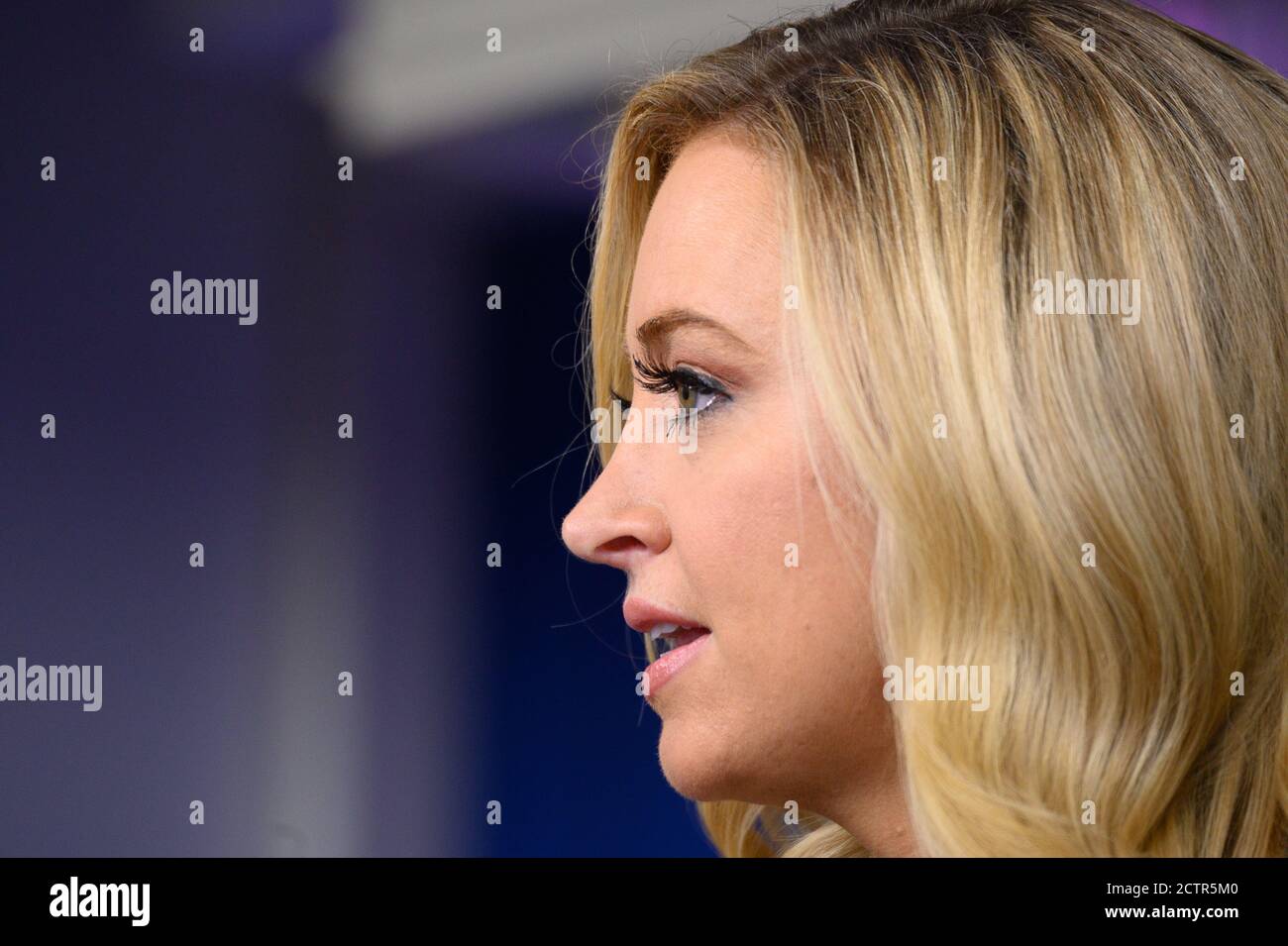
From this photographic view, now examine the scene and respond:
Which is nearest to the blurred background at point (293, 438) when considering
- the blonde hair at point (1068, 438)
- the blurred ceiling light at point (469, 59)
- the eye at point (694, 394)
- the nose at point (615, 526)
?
the blurred ceiling light at point (469, 59)

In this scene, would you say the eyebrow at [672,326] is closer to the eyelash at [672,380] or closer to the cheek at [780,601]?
the eyelash at [672,380]

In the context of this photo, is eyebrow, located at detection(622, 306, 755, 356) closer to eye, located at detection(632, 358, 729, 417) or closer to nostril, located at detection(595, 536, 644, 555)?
eye, located at detection(632, 358, 729, 417)

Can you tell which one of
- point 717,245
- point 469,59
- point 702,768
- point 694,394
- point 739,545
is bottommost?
point 702,768

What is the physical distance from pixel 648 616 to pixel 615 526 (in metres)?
0.11

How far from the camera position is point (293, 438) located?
1580mm

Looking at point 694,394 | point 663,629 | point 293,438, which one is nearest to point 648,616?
point 663,629

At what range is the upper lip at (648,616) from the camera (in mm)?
1310

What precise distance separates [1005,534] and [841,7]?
0.74 m

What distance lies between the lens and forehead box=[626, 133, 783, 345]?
4.06 ft

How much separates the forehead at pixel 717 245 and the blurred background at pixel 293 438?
0.34m

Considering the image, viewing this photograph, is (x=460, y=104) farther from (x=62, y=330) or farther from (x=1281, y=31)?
(x=1281, y=31)

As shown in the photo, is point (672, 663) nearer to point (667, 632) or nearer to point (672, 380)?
point (667, 632)

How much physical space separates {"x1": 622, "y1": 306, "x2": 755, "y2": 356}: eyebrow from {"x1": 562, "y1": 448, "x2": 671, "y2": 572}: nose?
17 centimetres

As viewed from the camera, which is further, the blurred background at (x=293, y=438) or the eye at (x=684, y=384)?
the blurred background at (x=293, y=438)
